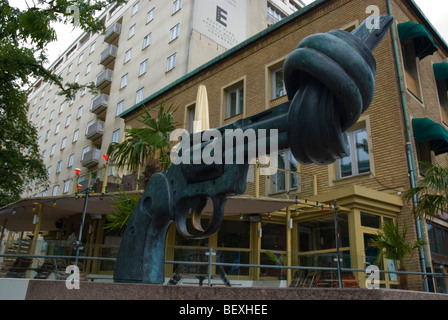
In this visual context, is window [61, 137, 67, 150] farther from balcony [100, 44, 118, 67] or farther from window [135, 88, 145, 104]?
window [135, 88, 145, 104]

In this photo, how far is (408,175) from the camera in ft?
34.7

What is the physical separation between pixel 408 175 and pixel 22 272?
10.7 meters

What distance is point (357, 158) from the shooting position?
12055mm

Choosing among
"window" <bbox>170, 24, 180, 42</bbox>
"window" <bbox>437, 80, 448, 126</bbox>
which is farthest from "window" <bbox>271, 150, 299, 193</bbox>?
"window" <bbox>170, 24, 180, 42</bbox>

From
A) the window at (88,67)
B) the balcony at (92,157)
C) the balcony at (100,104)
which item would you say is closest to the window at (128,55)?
the balcony at (100,104)

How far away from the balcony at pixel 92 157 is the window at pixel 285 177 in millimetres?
20708

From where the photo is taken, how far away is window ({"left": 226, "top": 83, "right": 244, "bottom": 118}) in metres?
16.8

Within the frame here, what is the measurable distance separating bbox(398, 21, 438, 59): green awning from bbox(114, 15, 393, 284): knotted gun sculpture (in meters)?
12.3

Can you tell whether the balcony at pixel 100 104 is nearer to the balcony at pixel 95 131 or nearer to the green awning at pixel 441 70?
the balcony at pixel 95 131

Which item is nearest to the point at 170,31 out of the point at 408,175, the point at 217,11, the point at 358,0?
the point at 217,11

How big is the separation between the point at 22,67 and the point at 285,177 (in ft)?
34.9

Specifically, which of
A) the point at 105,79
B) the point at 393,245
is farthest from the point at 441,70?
the point at 105,79
